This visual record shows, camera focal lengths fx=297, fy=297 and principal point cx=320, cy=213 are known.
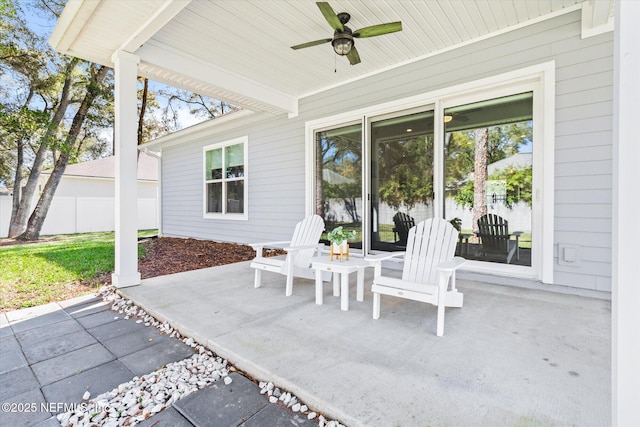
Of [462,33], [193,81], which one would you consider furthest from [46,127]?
[462,33]

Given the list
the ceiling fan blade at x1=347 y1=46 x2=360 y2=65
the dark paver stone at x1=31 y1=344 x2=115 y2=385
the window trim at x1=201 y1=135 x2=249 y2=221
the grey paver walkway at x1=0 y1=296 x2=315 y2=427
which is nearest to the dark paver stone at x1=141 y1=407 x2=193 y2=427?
the grey paver walkway at x1=0 y1=296 x2=315 y2=427

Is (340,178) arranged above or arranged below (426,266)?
above

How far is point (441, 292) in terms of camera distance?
229 cm

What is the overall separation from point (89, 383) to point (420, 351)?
6.99ft

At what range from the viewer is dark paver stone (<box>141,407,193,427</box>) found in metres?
1.46

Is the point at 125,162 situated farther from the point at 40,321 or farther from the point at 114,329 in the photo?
the point at 114,329

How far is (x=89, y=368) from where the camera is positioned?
200 centimetres

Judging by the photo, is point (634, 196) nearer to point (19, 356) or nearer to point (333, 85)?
point (19, 356)

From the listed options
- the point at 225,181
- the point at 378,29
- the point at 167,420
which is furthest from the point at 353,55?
the point at 225,181

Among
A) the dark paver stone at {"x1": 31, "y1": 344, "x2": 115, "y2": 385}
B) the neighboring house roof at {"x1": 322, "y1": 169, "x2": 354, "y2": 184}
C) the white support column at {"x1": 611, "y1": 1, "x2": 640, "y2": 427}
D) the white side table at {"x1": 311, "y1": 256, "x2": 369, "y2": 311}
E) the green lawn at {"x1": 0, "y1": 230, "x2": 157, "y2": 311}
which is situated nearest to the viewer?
the white support column at {"x1": 611, "y1": 1, "x2": 640, "y2": 427}

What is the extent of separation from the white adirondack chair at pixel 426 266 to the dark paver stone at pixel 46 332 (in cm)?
269

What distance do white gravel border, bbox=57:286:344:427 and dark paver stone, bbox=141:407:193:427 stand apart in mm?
38

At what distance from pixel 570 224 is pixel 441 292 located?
203cm

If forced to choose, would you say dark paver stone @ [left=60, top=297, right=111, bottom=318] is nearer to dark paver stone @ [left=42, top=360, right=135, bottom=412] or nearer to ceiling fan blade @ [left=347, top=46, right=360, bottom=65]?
dark paver stone @ [left=42, top=360, right=135, bottom=412]
